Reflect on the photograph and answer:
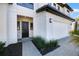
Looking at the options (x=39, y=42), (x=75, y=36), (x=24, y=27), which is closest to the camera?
(x=75, y=36)

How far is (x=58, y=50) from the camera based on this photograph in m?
4.42

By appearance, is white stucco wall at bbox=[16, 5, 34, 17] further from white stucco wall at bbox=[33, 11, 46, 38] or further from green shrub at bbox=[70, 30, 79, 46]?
green shrub at bbox=[70, 30, 79, 46]

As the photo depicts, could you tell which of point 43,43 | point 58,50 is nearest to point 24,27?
point 43,43

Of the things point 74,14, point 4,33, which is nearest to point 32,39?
point 4,33

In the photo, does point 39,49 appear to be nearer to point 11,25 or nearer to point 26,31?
point 26,31

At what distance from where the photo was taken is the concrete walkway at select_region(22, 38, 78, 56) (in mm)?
4410

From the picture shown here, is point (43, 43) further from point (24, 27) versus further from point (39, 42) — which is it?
point (24, 27)

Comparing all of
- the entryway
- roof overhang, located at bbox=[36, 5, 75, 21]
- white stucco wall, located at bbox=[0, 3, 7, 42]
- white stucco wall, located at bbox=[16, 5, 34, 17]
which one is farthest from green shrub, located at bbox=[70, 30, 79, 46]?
white stucco wall, located at bbox=[0, 3, 7, 42]

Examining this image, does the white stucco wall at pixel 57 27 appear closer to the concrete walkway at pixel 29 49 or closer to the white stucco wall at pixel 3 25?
the concrete walkway at pixel 29 49

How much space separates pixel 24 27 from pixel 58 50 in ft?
4.49

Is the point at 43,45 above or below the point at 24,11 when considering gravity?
below

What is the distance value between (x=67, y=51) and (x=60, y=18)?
1.12 meters

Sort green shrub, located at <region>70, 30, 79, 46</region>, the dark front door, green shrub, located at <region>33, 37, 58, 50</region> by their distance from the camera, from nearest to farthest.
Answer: green shrub, located at <region>70, 30, 79, 46</region> < green shrub, located at <region>33, 37, 58, 50</region> < the dark front door

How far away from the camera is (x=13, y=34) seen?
14.9 ft
